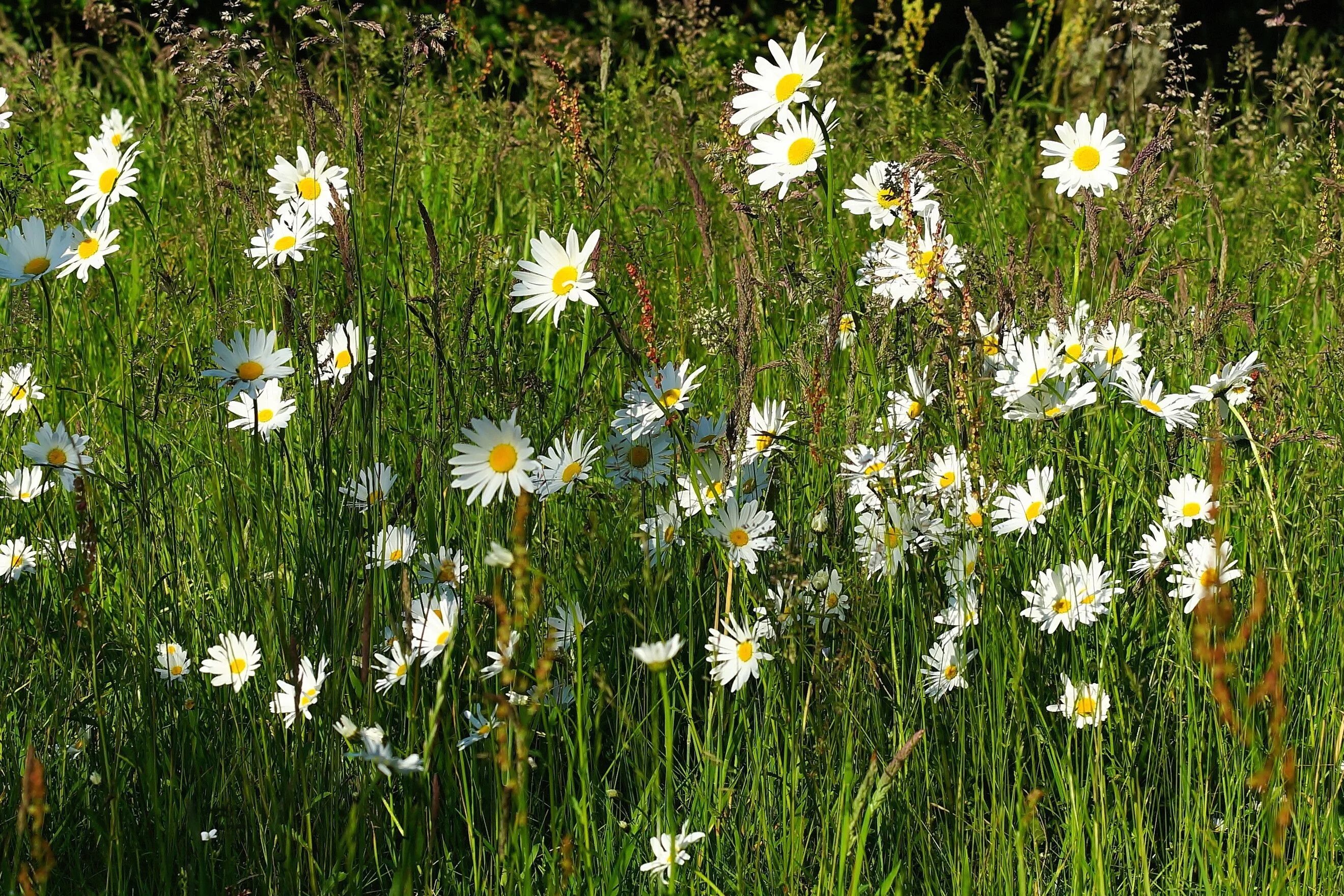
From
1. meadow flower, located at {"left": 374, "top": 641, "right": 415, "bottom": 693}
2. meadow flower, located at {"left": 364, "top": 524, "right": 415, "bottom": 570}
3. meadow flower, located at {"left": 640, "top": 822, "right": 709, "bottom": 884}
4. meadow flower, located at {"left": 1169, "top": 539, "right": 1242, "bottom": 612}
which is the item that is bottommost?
meadow flower, located at {"left": 640, "top": 822, "right": 709, "bottom": 884}

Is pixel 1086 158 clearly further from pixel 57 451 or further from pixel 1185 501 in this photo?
pixel 57 451

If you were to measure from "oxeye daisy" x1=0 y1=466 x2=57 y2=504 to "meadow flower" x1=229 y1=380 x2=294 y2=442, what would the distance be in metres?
0.32

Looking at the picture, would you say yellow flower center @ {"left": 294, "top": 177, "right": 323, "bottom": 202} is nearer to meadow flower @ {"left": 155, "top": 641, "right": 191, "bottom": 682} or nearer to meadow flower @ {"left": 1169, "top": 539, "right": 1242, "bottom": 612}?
meadow flower @ {"left": 155, "top": 641, "right": 191, "bottom": 682}

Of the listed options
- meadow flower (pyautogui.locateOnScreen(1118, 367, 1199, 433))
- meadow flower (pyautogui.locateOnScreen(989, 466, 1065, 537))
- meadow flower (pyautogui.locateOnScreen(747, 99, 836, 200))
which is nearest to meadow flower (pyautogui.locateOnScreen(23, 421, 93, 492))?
meadow flower (pyautogui.locateOnScreen(747, 99, 836, 200))

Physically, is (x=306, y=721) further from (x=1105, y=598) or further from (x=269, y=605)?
(x=1105, y=598)

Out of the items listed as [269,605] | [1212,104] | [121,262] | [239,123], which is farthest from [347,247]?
[239,123]

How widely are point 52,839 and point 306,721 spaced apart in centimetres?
28

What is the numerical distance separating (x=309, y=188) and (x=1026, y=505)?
3.63ft

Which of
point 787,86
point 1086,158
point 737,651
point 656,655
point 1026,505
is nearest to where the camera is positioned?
point 656,655

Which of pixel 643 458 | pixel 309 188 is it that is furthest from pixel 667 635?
pixel 309 188

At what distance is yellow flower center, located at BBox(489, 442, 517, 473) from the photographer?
1436mm

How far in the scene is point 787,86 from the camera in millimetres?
1571

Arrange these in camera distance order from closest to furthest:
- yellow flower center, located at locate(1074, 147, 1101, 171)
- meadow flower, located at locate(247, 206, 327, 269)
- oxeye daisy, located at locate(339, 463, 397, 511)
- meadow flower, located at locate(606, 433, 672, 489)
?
1. oxeye daisy, located at locate(339, 463, 397, 511)
2. meadow flower, located at locate(606, 433, 672, 489)
3. meadow flower, located at locate(247, 206, 327, 269)
4. yellow flower center, located at locate(1074, 147, 1101, 171)

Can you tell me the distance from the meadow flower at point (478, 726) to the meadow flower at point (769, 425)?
0.45 metres
